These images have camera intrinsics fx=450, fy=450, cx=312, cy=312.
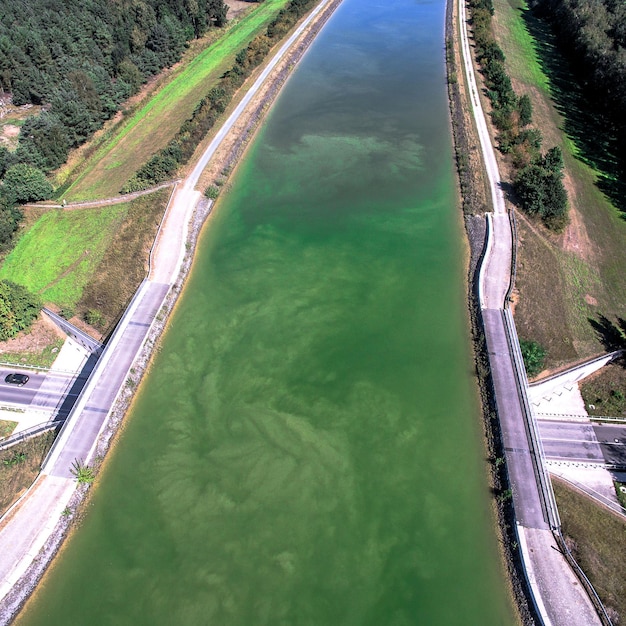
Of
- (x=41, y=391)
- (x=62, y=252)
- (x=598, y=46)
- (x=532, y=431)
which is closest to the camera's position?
(x=532, y=431)

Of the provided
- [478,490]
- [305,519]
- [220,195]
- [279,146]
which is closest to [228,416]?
[305,519]

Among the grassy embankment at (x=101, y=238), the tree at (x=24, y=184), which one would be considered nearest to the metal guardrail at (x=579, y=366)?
the grassy embankment at (x=101, y=238)

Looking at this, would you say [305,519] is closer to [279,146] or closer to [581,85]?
[279,146]

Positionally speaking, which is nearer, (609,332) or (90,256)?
(609,332)

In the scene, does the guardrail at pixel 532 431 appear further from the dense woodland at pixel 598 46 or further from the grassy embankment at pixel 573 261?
A: the dense woodland at pixel 598 46

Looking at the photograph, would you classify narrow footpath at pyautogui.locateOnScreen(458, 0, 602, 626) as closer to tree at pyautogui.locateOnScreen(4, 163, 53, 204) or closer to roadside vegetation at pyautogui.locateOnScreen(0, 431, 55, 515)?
roadside vegetation at pyautogui.locateOnScreen(0, 431, 55, 515)

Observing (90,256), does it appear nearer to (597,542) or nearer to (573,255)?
(597,542)

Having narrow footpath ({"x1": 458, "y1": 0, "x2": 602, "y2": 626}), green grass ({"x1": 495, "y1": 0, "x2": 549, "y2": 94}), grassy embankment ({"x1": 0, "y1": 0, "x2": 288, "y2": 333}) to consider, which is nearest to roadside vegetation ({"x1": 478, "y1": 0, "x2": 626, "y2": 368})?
narrow footpath ({"x1": 458, "y1": 0, "x2": 602, "y2": 626})

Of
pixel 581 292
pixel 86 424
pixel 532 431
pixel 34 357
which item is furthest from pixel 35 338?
pixel 581 292
